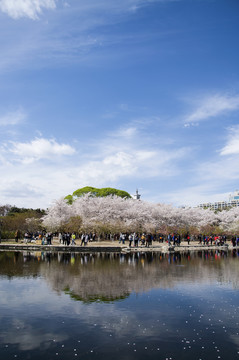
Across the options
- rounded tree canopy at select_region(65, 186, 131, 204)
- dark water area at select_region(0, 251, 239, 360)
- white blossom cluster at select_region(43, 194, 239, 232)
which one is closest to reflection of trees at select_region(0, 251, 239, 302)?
dark water area at select_region(0, 251, 239, 360)

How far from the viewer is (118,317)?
392 inches

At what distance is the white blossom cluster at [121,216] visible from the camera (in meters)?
56.8

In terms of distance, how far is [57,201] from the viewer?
59750mm

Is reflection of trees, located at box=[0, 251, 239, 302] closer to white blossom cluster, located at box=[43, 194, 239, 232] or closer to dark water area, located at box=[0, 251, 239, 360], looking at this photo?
dark water area, located at box=[0, 251, 239, 360]

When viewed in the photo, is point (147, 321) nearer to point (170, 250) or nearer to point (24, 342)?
point (24, 342)

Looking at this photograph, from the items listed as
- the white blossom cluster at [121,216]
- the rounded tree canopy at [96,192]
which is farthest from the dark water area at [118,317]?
the rounded tree canopy at [96,192]

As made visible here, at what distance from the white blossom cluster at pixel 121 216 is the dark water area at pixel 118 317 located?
38.4m

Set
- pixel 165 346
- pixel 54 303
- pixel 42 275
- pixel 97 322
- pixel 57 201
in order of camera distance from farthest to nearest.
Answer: pixel 57 201 → pixel 42 275 → pixel 54 303 → pixel 97 322 → pixel 165 346

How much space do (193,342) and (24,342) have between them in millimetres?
4494

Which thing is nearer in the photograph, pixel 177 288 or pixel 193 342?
pixel 193 342

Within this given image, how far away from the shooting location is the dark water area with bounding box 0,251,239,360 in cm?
764

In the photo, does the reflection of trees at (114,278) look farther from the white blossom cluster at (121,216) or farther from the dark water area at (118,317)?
the white blossom cluster at (121,216)

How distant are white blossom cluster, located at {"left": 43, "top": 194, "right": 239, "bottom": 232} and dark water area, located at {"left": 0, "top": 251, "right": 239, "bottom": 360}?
126 feet

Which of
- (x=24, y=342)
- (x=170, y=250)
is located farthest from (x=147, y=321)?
(x=170, y=250)
